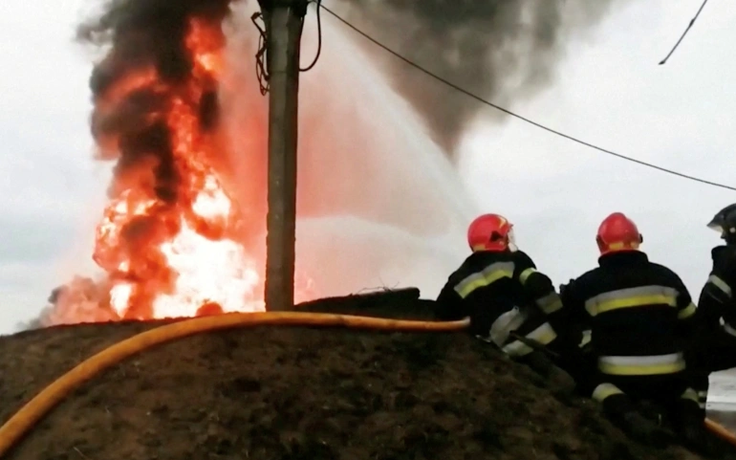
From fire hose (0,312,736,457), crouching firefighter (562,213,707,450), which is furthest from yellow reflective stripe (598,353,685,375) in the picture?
fire hose (0,312,736,457)

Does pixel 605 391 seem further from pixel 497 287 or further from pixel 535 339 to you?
pixel 497 287

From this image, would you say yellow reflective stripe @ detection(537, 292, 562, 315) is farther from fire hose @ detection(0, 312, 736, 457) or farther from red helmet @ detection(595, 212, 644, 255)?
fire hose @ detection(0, 312, 736, 457)

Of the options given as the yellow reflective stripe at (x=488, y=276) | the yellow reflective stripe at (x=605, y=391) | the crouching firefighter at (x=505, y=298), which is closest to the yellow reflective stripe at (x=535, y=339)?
the crouching firefighter at (x=505, y=298)

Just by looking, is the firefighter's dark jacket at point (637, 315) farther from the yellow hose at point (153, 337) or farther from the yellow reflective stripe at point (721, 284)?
the yellow hose at point (153, 337)

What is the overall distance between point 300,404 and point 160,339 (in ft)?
4.06

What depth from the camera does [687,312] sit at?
5039mm


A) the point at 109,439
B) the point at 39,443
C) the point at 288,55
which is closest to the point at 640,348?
the point at 109,439

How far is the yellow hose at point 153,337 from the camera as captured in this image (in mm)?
3824

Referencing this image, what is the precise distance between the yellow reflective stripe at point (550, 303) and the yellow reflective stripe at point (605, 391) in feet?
2.37

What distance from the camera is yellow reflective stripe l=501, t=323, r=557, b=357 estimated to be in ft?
18.5

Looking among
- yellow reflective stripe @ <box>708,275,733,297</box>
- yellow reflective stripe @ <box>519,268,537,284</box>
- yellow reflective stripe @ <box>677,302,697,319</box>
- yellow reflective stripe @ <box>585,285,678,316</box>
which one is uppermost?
yellow reflective stripe @ <box>519,268,537,284</box>

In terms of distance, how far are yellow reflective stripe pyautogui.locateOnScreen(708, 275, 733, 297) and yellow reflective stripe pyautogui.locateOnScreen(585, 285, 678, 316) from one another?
1.05 m

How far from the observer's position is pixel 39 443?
3770 mm

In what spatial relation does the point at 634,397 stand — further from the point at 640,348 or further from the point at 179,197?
the point at 179,197
